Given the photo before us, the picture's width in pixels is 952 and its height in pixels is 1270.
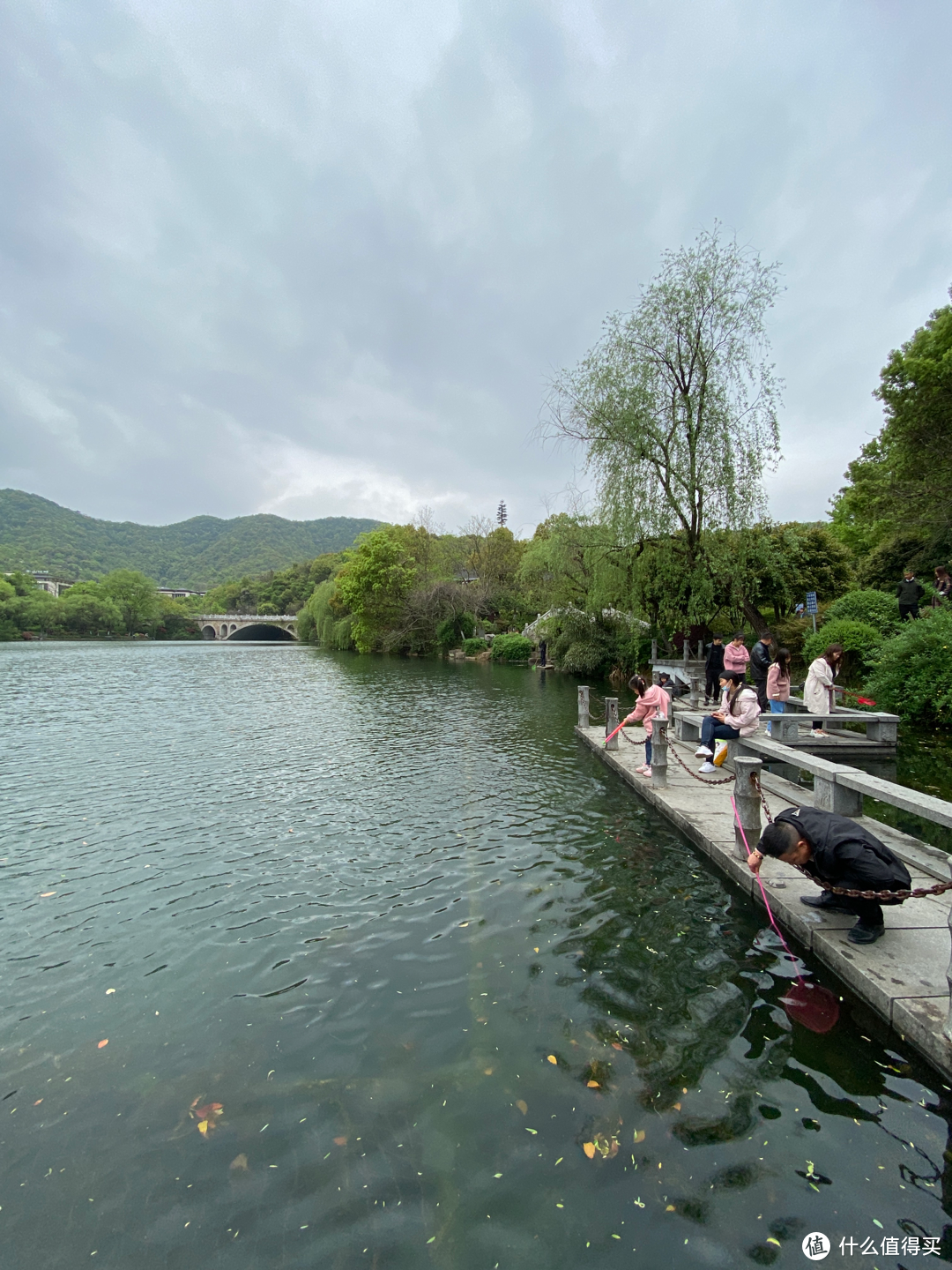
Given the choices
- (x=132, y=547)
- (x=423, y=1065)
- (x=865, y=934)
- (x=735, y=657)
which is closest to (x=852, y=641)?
(x=735, y=657)

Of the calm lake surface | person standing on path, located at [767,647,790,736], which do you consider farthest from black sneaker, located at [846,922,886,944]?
person standing on path, located at [767,647,790,736]

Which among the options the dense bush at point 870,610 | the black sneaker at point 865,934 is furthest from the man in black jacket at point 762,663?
the black sneaker at point 865,934

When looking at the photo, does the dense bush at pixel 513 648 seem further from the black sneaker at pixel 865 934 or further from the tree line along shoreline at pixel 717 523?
the black sneaker at pixel 865 934

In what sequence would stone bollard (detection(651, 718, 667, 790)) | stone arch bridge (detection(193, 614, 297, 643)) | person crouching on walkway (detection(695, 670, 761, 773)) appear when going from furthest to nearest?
stone arch bridge (detection(193, 614, 297, 643)) → stone bollard (detection(651, 718, 667, 790)) → person crouching on walkway (detection(695, 670, 761, 773))

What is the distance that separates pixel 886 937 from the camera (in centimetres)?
466

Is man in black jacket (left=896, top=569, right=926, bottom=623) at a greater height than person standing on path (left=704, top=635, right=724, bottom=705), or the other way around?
man in black jacket (left=896, top=569, right=926, bottom=623)

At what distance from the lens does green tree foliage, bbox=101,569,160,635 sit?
99.5 meters

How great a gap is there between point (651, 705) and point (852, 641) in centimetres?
1069

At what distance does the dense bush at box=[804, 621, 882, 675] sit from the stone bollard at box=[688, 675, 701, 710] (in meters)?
3.47

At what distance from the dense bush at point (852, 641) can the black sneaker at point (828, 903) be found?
1258cm

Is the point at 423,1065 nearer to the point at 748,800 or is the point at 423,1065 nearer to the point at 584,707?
the point at 748,800

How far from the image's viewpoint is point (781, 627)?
26.2m

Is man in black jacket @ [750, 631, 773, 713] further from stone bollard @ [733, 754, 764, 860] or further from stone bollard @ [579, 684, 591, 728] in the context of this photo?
stone bollard @ [733, 754, 764, 860]

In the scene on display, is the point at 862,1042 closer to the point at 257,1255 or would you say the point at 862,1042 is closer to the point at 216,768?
the point at 257,1255
